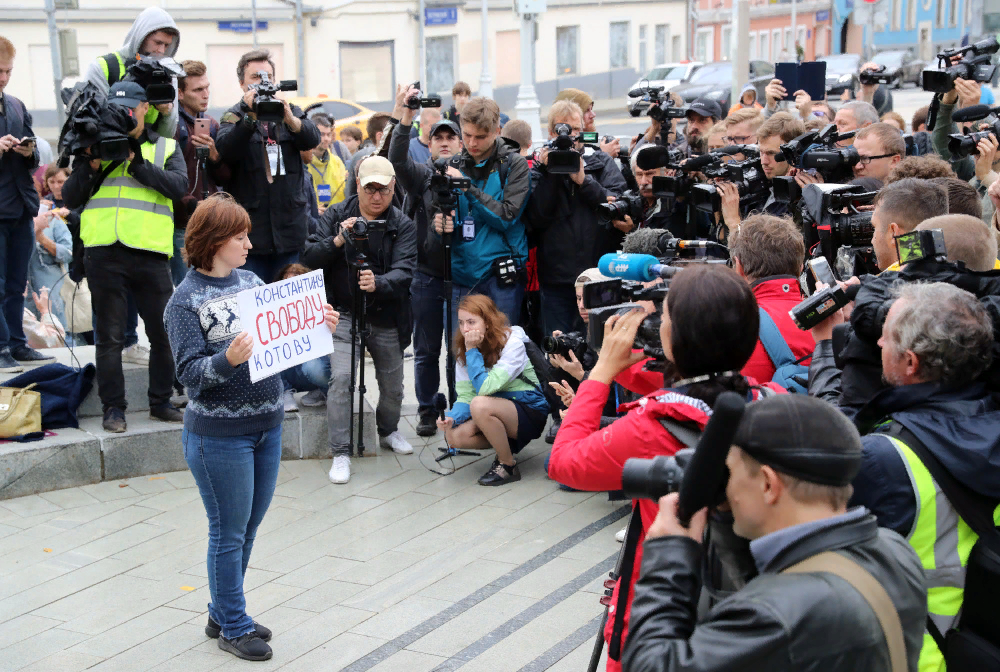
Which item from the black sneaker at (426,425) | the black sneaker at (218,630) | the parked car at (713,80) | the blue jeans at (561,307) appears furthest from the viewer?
the parked car at (713,80)

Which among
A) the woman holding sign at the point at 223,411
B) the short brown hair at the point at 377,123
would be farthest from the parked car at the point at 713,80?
the woman holding sign at the point at 223,411

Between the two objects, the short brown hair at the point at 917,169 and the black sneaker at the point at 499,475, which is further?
the black sneaker at the point at 499,475

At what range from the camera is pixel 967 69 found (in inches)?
262

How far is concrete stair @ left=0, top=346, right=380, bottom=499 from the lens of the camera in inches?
242

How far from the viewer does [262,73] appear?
702 centimetres

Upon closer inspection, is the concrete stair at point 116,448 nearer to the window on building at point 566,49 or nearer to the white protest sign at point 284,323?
the white protest sign at point 284,323

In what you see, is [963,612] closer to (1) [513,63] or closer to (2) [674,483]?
(2) [674,483]

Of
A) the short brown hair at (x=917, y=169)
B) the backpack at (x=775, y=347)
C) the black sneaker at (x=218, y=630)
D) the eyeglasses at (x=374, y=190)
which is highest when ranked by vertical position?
the short brown hair at (x=917, y=169)

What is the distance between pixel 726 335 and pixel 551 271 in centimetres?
466

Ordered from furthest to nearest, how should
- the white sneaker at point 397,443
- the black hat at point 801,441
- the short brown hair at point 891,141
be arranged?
the white sneaker at point 397,443 < the short brown hair at point 891,141 < the black hat at point 801,441

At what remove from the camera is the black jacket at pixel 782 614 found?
180 centimetres

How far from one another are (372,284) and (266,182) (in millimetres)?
1212

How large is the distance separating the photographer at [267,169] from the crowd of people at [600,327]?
0.02 m

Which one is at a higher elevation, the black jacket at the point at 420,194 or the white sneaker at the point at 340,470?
the black jacket at the point at 420,194
